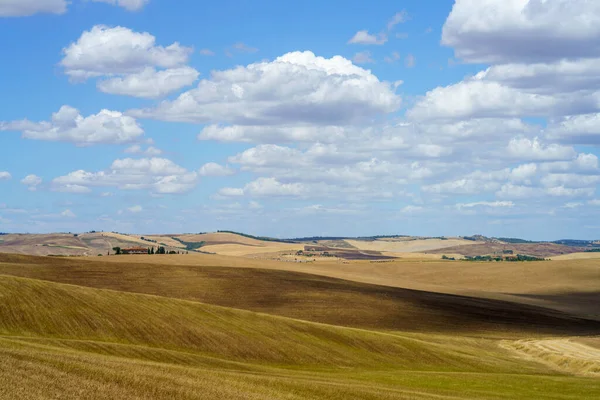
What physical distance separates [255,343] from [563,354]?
24865 millimetres

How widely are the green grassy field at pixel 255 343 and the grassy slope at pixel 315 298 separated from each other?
28 cm

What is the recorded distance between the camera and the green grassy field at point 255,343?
24.9 m

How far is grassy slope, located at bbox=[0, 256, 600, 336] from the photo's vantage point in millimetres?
78062

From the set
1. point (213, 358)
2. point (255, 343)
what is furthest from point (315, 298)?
point (213, 358)

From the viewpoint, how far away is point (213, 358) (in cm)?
4116

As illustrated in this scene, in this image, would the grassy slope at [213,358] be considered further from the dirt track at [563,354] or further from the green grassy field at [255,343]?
the dirt track at [563,354]

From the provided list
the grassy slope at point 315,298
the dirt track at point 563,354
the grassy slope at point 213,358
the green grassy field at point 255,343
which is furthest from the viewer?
the grassy slope at point 315,298

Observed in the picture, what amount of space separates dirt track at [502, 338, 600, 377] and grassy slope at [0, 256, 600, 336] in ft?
33.7

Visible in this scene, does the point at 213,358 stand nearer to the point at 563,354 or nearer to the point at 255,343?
the point at 255,343

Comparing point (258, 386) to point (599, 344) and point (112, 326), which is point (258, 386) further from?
point (599, 344)

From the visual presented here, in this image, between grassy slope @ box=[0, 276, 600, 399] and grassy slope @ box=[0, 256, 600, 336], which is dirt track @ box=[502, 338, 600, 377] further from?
grassy slope @ box=[0, 256, 600, 336]

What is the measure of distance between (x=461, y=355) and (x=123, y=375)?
36009mm

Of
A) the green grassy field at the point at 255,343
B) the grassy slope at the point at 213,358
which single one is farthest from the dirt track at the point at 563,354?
the grassy slope at the point at 213,358

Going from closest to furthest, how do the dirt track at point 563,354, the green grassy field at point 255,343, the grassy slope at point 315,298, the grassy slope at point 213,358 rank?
the grassy slope at point 213,358 < the green grassy field at point 255,343 < the dirt track at point 563,354 < the grassy slope at point 315,298
